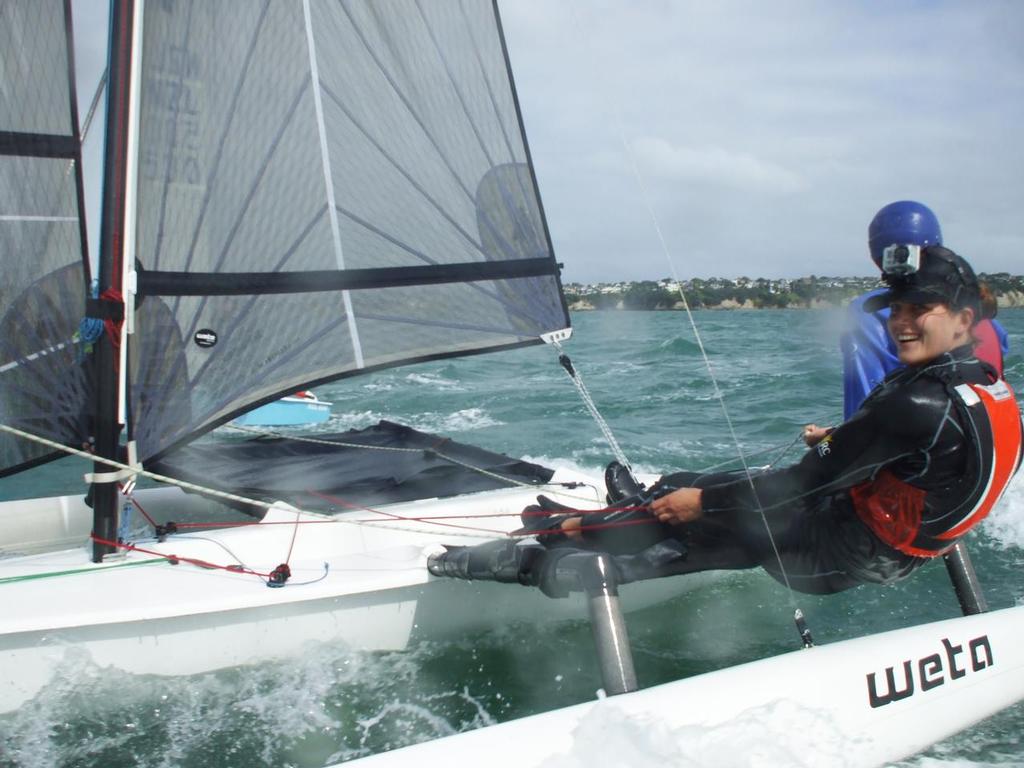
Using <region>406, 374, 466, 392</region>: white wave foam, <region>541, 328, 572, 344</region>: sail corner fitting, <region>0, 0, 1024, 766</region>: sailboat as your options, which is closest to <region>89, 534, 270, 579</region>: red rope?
<region>0, 0, 1024, 766</region>: sailboat

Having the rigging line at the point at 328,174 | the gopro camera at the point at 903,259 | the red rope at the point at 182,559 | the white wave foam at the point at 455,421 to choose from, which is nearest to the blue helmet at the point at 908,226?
the gopro camera at the point at 903,259

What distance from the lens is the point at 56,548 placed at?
346 centimetres

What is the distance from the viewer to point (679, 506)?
2.35m

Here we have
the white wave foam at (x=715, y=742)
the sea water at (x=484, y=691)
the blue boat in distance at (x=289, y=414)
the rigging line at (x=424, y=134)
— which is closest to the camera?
the white wave foam at (x=715, y=742)

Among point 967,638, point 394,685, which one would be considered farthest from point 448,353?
point 967,638

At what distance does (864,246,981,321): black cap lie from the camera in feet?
6.46

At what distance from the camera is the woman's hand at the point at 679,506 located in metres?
2.33

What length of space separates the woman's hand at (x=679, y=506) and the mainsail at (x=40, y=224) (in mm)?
1890

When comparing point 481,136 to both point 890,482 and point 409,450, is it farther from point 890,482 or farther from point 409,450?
point 890,482

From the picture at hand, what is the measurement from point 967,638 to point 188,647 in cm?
234

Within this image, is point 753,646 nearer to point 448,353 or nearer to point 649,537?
point 649,537

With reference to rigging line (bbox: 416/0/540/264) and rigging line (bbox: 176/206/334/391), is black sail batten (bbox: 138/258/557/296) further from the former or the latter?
rigging line (bbox: 416/0/540/264)

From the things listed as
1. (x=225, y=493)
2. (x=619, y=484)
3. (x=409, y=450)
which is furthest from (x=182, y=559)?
(x=619, y=484)

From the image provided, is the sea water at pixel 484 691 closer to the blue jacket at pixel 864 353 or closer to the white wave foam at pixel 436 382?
the blue jacket at pixel 864 353
